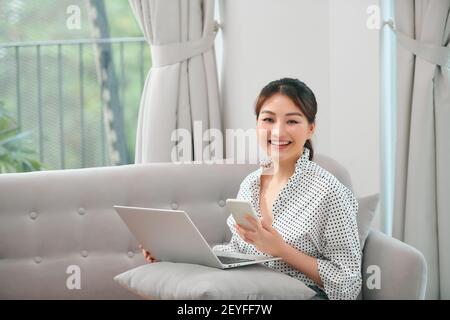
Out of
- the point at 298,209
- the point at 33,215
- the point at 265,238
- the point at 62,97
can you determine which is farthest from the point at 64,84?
the point at 265,238

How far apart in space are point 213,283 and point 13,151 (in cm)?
232

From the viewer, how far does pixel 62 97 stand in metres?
4.37

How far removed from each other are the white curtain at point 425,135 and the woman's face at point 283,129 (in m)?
0.82

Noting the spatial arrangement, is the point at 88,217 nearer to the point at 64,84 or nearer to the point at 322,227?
the point at 322,227

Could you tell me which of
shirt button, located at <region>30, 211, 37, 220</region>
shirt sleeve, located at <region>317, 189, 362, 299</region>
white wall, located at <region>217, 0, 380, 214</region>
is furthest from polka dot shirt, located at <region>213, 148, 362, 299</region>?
white wall, located at <region>217, 0, 380, 214</region>

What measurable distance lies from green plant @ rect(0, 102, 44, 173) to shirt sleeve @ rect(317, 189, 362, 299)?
7.25 ft

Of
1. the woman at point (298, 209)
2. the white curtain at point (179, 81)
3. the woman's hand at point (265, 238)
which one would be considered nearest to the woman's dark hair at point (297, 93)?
the woman at point (298, 209)

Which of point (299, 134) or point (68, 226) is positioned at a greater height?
point (299, 134)

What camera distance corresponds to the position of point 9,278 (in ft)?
8.63

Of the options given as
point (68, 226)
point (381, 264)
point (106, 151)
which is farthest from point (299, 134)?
point (106, 151)
